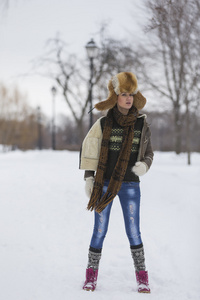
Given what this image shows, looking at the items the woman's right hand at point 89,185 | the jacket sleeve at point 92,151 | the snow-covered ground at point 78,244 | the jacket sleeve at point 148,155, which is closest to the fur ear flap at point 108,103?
the jacket sleeve at point 92,151

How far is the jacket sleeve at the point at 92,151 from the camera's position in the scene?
126 inches

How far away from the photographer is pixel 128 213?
3.22 m

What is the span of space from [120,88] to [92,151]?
0.68 meters

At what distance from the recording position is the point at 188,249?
4.62 metres

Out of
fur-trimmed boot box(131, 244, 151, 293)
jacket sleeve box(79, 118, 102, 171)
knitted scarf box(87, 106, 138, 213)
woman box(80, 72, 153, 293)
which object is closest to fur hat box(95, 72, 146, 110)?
woman box(80, 72, 153, 293)

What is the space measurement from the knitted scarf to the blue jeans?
0.10m

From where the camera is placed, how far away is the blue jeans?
318 cm

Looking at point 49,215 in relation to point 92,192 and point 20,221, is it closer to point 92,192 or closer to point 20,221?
point 20,221

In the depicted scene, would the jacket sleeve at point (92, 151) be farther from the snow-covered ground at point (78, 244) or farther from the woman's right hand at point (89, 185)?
the snow-covered ground at point (78, 244)

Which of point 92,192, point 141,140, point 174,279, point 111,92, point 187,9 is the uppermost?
point 187,9

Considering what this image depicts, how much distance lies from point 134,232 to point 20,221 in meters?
2.65

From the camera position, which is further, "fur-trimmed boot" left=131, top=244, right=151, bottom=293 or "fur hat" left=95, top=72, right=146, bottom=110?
"fur-trimmed boot" left=131, top=244, right=151, bottom=293

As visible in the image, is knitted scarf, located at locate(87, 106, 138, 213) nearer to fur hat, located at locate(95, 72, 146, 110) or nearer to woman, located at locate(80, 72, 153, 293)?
woman, located at locate(80, 72, 153, 293)

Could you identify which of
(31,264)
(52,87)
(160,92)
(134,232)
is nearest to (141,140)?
(134,232)
